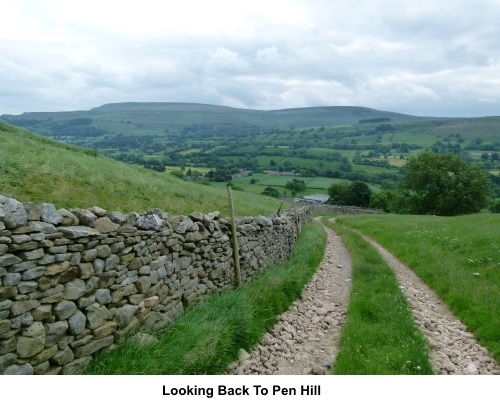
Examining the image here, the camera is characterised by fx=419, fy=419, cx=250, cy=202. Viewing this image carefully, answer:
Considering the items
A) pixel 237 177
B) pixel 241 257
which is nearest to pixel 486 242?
pixel 241 257

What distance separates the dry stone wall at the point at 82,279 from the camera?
5105 millimetres

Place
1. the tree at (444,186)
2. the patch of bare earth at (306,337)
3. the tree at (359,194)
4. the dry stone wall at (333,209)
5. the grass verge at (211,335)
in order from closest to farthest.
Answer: the grass verge at (211,335) < the patch of bare earth at (306,337) < the tree at (444,186) < the dry stone wall at (333,209) < the tree at (359,194)

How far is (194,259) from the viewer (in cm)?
930

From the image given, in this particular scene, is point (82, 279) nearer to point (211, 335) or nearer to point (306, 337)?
point (211, 335)

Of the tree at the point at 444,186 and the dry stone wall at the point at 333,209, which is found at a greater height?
the tree at the point at 444,186

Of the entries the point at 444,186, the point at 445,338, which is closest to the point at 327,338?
the point at 445,338

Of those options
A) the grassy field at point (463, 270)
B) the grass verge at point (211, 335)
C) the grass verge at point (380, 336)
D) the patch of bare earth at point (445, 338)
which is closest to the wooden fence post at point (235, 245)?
the grass verge at point (211, 335)

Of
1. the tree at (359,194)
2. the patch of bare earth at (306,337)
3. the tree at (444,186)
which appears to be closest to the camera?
A: the patch of bare earth at (306,337)

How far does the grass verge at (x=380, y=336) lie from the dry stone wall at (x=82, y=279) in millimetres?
3451

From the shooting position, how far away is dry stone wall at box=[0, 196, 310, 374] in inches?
201

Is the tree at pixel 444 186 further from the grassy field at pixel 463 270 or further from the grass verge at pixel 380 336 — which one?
the grass verge at pixel 380 336

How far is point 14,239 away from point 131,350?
247 cm

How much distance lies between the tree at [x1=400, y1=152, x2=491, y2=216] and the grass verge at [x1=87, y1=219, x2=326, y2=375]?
52.4 m

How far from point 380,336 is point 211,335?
3.47 m
